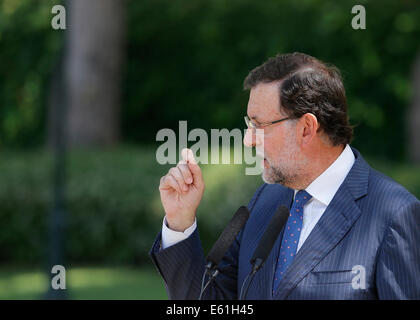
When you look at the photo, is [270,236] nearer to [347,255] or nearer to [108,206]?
[347,255]

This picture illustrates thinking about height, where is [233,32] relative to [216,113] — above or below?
above

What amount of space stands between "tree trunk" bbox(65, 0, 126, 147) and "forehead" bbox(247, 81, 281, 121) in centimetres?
930

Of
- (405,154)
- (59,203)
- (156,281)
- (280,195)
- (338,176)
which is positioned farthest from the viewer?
(405,154)

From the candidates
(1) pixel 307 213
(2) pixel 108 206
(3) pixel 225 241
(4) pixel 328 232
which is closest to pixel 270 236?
(3) pixel 225 241

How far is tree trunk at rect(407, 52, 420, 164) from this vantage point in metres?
11.6

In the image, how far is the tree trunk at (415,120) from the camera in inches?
458

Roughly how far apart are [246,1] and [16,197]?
6.32 meters

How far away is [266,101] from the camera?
278cm

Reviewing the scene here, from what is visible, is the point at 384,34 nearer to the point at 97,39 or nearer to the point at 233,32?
the point at 233,32

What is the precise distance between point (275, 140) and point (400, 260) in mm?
709

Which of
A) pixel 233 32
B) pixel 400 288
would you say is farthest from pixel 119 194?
pixel 400 288

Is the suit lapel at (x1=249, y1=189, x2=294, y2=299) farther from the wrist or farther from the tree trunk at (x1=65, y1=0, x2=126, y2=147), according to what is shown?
the tree trunk at (x1=65, y1=0, x2=126, y2=147)

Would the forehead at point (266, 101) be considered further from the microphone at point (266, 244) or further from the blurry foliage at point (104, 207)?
the blurry foliage at point (104, 207)

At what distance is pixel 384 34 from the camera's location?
12.6 m
